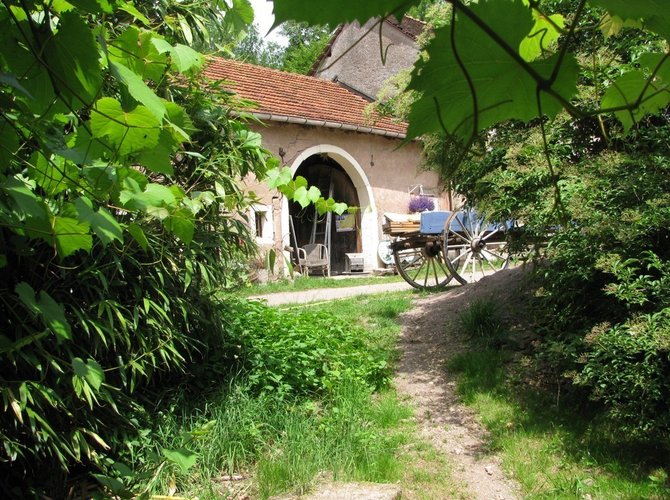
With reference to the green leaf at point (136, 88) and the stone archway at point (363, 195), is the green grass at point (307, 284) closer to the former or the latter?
the stone archway at point (363, 195)

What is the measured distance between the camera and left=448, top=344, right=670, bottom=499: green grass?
299 cm

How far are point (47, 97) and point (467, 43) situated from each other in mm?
709

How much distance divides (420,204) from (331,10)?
11.9m

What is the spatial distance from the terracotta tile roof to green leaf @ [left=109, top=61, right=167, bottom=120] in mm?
9106

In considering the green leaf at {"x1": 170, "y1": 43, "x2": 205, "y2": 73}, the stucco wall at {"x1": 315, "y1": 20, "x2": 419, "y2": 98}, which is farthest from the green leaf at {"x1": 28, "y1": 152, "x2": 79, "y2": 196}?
the stucco wall at {"x1": 315, "y1": 20, "x2": 419, "y2": 98}

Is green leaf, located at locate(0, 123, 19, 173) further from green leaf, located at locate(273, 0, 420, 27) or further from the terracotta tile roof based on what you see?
the terracotta tile roof

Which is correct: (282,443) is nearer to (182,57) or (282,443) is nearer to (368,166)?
(182,57)

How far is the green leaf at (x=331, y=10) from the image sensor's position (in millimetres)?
482

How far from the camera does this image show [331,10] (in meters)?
0.48

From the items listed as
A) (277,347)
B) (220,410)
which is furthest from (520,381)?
(220,410)

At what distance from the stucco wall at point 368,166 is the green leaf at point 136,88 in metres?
9.69

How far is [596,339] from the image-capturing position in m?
3.28

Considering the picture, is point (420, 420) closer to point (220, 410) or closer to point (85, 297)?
point (220, 410)

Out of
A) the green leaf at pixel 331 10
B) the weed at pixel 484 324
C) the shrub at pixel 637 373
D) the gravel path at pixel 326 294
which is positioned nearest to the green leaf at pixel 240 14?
the green leaf at pixel 331 10
